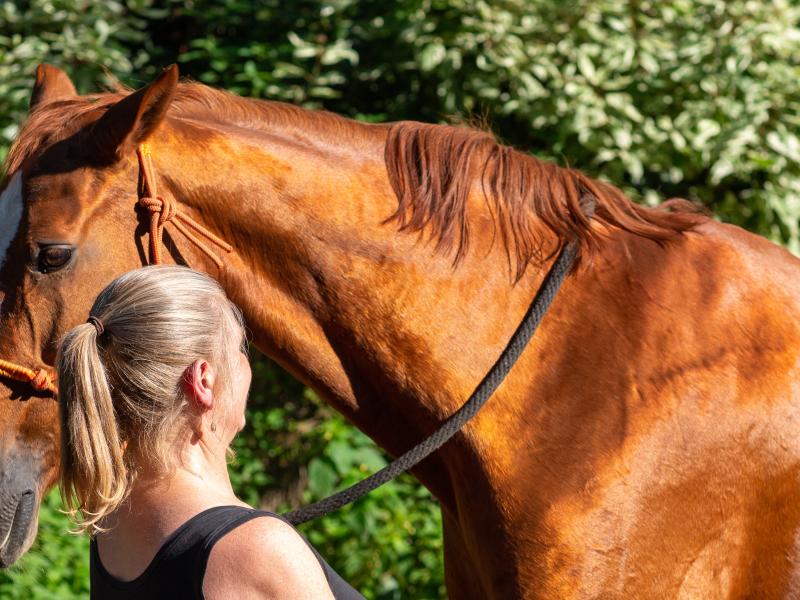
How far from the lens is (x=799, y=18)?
4.77 m

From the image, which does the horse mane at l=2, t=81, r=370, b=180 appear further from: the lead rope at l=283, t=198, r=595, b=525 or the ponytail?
the ponytail

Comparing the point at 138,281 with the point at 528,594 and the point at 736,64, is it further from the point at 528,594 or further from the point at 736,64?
the point at 736,64

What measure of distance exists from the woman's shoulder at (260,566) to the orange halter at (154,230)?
95 cm

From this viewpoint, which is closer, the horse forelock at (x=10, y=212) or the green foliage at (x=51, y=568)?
the horse forelock at (x=10, y=212)

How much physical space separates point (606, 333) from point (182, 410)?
106 cm

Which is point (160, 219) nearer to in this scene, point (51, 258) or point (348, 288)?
point (51, 258)

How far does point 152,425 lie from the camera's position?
4.79 feet

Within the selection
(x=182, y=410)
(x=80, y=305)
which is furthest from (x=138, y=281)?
(x=80, y=305)

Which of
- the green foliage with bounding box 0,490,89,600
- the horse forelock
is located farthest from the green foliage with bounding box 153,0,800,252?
the horse forelock

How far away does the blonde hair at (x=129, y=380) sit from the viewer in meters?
1.44

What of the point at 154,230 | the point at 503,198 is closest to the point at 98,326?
the point at 154,230

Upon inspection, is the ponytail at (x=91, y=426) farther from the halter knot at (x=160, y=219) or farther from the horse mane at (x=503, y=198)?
the horse mane at (x=503, y=198)

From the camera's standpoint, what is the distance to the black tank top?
1360 mm

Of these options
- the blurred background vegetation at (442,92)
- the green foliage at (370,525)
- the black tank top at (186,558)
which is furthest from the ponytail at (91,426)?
the green foliage at (370,525)
